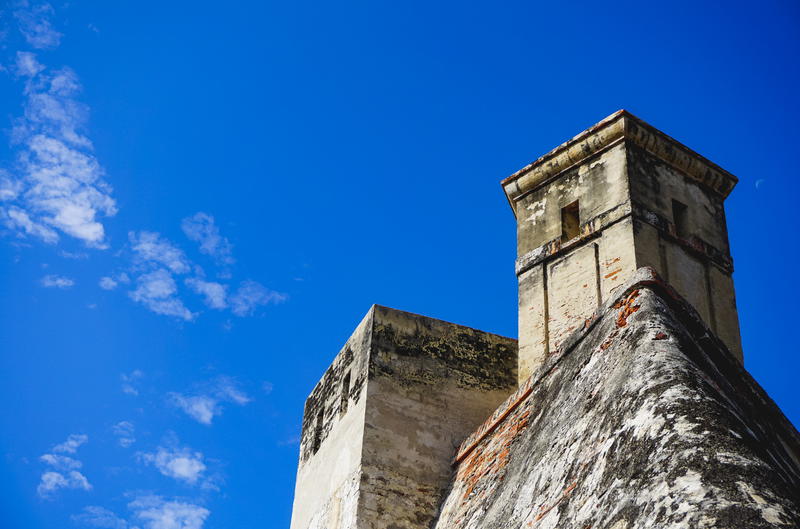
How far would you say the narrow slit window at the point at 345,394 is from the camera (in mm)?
10039

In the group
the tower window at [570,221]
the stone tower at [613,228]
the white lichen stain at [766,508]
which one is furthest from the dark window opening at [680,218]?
the white lichen stain at [766,508]

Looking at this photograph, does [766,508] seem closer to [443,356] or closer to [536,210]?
[443,356]

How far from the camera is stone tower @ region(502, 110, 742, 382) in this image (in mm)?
10211

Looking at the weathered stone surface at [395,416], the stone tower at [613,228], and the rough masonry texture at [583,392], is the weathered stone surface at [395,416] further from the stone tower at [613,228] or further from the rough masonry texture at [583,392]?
the stone tower at [613,228]

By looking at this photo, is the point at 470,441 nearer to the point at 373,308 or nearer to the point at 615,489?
the point at 373,308

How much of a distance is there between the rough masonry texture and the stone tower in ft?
0.06

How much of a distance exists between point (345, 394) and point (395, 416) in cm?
86

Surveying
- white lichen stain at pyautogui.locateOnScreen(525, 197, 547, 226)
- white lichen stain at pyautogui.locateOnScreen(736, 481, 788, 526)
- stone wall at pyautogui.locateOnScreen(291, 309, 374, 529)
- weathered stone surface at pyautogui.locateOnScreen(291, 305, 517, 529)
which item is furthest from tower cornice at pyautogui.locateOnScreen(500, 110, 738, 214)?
white lichen stain at pyautogui.locateOnScreen(736, 481, 788, 526)

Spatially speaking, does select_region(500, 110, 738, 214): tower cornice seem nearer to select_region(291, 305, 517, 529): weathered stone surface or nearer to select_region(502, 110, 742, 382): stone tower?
select_region(502, 110, 742, 382): stone tower

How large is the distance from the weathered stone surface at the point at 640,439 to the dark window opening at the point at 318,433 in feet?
9.95

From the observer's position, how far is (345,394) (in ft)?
33.3

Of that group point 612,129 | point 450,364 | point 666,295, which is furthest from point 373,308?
point 666,295

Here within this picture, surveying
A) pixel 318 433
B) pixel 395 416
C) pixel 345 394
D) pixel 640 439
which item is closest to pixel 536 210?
pixel 345 394

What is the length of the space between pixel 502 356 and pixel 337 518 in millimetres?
2445
